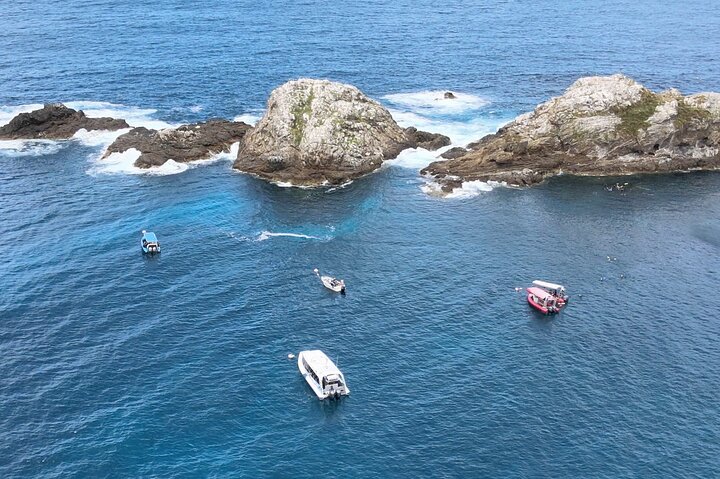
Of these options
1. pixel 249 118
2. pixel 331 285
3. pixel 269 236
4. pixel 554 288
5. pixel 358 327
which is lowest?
pixel 358 327

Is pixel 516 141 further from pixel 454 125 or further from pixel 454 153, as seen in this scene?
pixel 454 125

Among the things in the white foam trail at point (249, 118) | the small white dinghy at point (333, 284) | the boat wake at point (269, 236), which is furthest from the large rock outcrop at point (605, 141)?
the white foam trail at point (249, 118)

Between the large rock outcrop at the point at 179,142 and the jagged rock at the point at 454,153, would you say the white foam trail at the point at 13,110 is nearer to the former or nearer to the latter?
the large rock outcrop at the point at 179,142

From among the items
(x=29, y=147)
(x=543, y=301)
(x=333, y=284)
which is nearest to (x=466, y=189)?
(x=543, y=301)

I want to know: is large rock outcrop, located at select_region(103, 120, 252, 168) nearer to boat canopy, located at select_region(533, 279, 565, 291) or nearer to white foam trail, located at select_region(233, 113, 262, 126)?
white foam trail, located at select_region(233, 113, 262, 126)

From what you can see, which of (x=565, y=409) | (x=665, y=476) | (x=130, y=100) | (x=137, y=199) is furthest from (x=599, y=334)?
(x=130, y=100)
